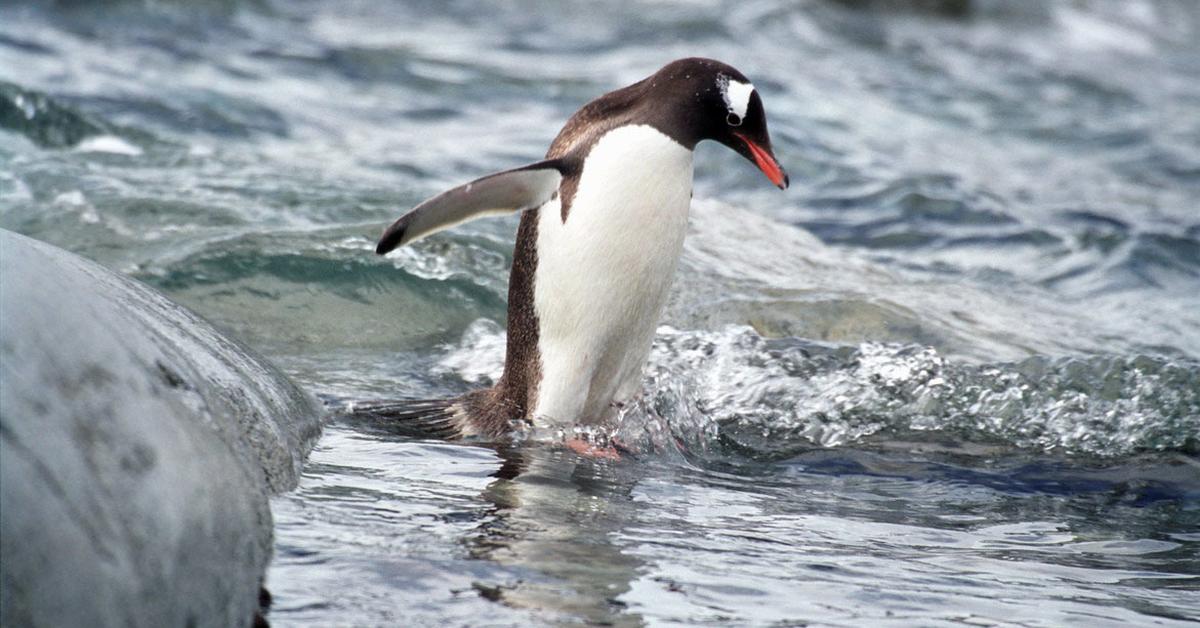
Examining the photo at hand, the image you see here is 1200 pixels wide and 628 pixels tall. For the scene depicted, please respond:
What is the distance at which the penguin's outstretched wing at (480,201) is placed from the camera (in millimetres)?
3926

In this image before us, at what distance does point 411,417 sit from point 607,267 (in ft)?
2.13

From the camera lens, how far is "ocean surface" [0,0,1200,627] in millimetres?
2896

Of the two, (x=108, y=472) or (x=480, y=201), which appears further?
(x=480, y=201)

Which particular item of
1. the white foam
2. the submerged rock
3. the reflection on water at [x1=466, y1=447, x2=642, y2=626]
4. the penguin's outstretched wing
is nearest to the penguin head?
the penguin's outstretched wing

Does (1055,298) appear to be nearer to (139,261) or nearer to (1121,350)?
(1121,350)

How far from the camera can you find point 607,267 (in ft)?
13.8

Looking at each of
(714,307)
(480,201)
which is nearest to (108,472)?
(480,201)

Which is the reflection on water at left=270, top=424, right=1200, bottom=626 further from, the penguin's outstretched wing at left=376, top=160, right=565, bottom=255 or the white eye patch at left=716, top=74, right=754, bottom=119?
the white eye patch at left=716, top=74, right=754, bottom=119

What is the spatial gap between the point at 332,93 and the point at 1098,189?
499cm

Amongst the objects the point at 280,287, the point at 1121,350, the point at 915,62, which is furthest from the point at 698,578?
the point at 915,62

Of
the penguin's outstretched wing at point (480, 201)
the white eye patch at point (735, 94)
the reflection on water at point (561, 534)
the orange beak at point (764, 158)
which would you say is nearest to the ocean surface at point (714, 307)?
the reflection on water at point (561, 534)

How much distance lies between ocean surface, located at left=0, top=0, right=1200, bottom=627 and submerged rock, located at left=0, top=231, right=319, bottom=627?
0.18m

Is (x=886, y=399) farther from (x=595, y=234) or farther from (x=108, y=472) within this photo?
(x=108, y=472)

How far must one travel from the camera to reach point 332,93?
35.2ft
